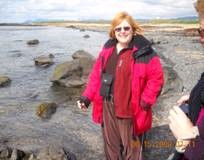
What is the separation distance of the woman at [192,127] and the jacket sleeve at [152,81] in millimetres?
2571

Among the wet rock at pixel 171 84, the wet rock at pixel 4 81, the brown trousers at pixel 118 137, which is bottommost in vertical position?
the wet rock at pixel 4 81

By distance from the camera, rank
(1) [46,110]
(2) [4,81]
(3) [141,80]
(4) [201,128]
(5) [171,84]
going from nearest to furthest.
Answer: (4) [201,128]
(3) [141,80]
(1) [46,110]
(5) [171,84]
(2) [4,81]

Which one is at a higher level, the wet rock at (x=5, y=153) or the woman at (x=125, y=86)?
the woman at (x=125, y=86)

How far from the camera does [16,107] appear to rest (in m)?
13.7

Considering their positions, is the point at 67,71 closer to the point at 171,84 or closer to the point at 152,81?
the point at 171,84

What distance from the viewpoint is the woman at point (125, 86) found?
18.6 feet

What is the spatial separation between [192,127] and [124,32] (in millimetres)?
3140

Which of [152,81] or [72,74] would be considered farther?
[72,74]

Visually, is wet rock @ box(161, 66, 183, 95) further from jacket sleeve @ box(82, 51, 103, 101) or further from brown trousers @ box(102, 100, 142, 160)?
jacket sleeve @ box(82, 51, 103, 101)

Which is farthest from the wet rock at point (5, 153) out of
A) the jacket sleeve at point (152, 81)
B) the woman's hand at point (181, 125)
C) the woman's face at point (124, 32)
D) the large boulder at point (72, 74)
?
the large boulder at point (72, 74)

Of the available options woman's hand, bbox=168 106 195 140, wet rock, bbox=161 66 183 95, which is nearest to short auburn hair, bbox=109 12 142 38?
woman's hand, bbox=168 106 195 140

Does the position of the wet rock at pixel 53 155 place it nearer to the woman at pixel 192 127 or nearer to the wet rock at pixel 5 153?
the wet rock at pixel 5 153

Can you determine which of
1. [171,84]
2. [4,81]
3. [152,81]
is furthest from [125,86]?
[4,81]

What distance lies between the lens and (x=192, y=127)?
2873mm
